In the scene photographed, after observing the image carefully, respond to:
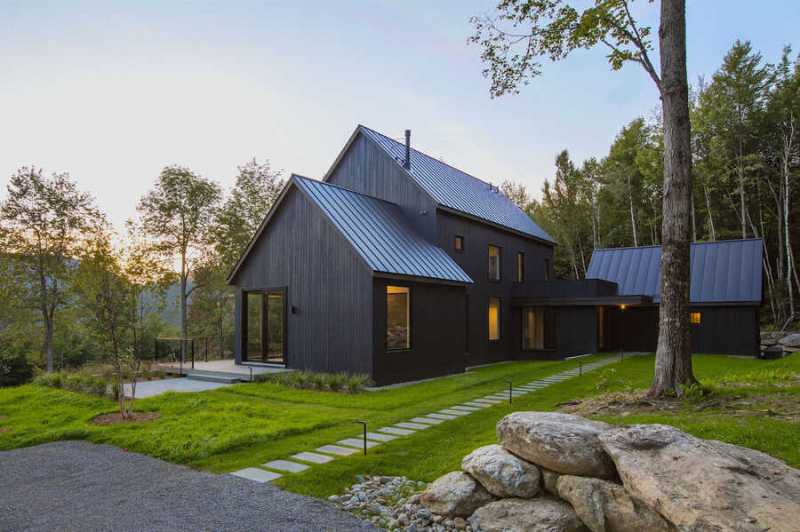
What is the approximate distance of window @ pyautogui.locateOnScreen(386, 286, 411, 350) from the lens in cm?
1223

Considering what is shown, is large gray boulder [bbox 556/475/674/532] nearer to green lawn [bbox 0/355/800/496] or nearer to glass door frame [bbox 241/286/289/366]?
green lawn [bbox 0/355/800/496]

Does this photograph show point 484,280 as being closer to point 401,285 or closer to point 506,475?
point 401,285

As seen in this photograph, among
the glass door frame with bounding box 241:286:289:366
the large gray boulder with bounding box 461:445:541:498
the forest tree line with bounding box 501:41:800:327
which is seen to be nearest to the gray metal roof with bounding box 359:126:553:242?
the glass door frame with bounding box 241:286:289:366

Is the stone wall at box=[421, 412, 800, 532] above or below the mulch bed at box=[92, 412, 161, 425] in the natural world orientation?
above

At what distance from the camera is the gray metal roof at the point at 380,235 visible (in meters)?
12.2

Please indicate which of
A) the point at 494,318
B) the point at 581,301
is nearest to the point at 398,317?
the point at 494,318

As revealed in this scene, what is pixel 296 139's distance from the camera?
2152cm

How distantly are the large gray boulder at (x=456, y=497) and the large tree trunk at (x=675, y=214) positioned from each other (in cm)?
413

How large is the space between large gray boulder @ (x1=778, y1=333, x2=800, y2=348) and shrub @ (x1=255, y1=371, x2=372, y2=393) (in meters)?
17.8

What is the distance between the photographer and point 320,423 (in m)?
7.54

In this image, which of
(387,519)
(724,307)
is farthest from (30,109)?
(724,307)

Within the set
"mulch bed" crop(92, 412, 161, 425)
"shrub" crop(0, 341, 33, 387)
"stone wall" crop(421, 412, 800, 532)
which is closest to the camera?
"stone wall" crop(421, 412, 800, 532)

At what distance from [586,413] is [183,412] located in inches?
269

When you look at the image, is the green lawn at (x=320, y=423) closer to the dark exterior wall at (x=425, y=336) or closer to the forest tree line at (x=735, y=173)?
the dark exterior wall at (x=425, y=336)
